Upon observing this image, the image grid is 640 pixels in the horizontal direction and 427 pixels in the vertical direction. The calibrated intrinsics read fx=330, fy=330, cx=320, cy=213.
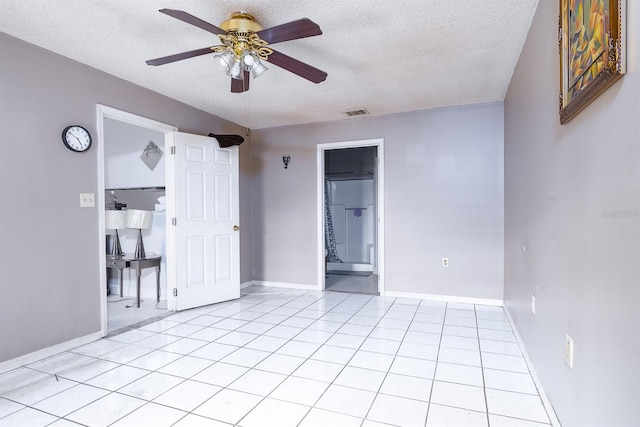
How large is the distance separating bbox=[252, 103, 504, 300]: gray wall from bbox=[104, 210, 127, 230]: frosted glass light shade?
1.96 meters

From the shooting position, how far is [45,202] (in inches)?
98.2

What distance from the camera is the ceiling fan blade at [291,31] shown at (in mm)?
1755

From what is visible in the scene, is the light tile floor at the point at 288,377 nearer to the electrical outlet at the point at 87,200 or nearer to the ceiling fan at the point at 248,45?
the electrical outlet at the point at 87,200

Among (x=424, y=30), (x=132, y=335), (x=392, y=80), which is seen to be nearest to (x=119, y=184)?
(x=132, y=335)

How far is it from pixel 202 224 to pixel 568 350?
344 cm

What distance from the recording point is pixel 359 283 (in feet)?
16.5

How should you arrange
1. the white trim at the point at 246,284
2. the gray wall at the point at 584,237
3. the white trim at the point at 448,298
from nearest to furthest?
the gray wall at the point at 584,237, the white trim at the point at 448,298, the white trim at the point at 246,284

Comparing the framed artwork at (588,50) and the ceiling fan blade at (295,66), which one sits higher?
the ceiling fan blade at (295,66)

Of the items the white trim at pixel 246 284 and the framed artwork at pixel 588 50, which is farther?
the white trim at pixel 246 284

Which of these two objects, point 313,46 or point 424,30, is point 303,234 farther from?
point 424,30

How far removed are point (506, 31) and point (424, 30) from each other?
57 centimetres

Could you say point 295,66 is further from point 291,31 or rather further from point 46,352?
point 46,352

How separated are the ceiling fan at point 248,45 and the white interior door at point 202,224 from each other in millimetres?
1661

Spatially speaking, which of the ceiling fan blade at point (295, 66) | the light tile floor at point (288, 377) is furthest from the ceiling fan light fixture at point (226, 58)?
the light tile floor at point (288, 377)
